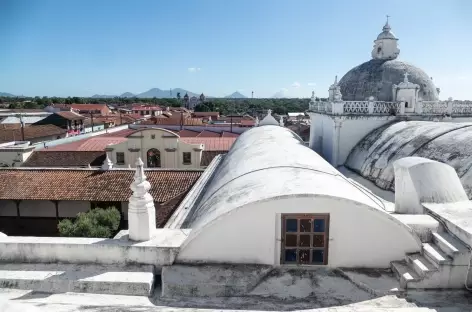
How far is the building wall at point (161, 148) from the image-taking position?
86.1 feet

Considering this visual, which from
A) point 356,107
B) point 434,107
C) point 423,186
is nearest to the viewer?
point 423,186

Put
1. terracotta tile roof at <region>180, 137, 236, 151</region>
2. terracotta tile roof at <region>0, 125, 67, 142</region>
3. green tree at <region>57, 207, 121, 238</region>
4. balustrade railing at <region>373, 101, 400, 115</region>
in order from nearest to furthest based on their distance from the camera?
green tree at <region>57, 207, 121, 238</region>
balustrade railing at <region>373, 101, 400, 115</region>
terracotta tile roof at <region>180, 137, 236, 151</region>
terracotta tile roof at <region>0, 125, 67, 142</region>

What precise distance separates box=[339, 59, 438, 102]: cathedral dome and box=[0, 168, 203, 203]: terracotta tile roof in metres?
9.16

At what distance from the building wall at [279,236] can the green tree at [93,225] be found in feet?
32.2

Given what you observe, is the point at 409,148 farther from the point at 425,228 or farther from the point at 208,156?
the point at 208,156

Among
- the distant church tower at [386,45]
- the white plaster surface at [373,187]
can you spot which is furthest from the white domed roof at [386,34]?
the white plaster surface at [373,187]

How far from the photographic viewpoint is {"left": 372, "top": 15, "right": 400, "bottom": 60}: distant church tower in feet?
60.6

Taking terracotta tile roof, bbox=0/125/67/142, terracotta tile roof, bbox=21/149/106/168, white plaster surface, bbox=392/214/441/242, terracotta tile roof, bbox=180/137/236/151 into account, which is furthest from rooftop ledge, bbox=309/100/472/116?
terracotta tile roof, bbox=0/125/67/142

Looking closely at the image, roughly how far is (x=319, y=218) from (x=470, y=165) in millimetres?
5801

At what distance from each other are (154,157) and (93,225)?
1230 centimetres

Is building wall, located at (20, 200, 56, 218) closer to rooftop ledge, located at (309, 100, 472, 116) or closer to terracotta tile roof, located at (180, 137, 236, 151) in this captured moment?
terracotta tile roof, located at (180, 137, 236, 151)

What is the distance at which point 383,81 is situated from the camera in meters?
17.1

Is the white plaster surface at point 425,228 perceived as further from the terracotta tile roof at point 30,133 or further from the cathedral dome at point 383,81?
the terracotta tile roof at point 30,133

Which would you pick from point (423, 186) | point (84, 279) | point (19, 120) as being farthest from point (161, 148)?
point (19, 120)
